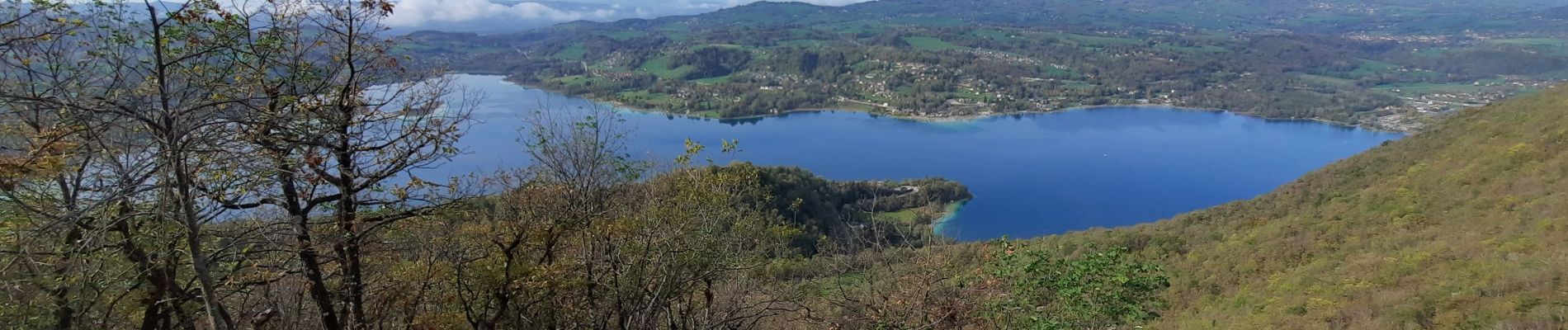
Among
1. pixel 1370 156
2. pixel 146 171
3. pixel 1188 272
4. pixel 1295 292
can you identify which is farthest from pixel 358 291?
pixel 1370 156

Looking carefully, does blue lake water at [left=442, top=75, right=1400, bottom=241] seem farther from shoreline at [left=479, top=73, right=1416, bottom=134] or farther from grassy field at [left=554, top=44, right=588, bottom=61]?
grassy field at [left=554, top=44, right=588, bottom=61]

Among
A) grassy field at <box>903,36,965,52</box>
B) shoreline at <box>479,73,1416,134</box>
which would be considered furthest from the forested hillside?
grassy field at <box>903,36,965,52</box>

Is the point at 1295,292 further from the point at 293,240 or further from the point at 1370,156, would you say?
the point at 1370,156

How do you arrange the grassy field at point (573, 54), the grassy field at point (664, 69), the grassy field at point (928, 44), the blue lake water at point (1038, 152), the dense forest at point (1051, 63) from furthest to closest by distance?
the grassy field at point (928, 44) < the grassy field at point (573, 54) < the grassy field at point (664, 69) < the dense forest at point (1051, 63) < the blue lake water at point (1038, 152)

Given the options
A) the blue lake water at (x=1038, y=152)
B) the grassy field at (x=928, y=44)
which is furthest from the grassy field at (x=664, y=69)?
the grassy field at (x=928, y=44)

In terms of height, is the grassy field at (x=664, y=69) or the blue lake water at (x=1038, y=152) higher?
the grassy field at (x=664, y=69)

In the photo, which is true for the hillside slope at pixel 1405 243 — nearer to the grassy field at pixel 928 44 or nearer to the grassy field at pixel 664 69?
the grassy field at pixel 664 69

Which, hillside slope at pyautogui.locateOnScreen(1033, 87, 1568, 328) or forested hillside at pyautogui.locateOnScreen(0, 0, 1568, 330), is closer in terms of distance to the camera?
forested hillside at pyautogui.locateOnScreen(0, 0, 1568, 330)
